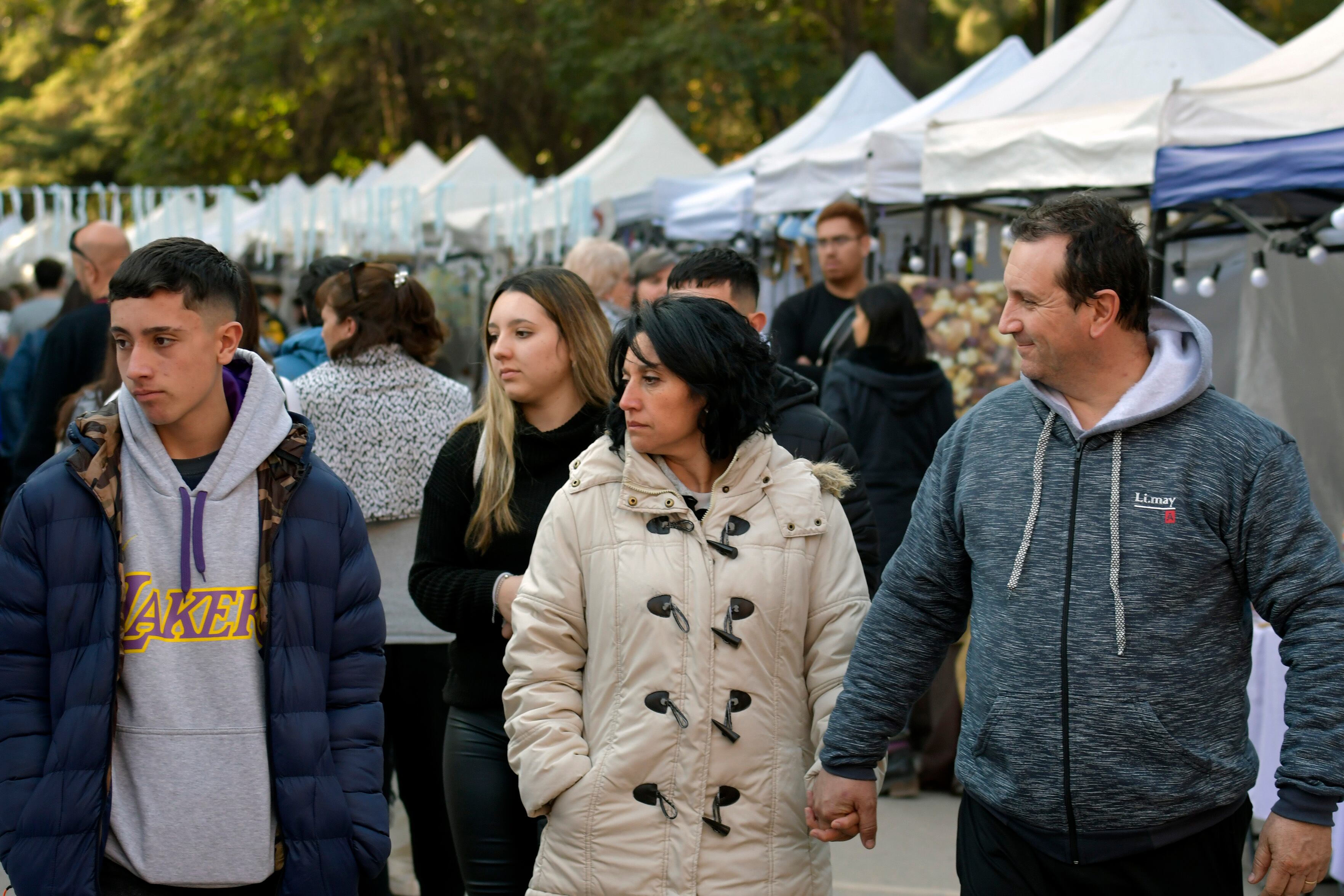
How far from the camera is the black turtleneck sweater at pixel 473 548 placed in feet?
10.3

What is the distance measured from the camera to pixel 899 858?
510 centimetres

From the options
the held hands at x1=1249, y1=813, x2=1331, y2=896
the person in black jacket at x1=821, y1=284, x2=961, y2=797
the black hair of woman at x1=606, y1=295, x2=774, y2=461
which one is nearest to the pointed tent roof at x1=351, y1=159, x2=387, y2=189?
the person in black jacket at x1=821, y1=284, x2=961, y2=797

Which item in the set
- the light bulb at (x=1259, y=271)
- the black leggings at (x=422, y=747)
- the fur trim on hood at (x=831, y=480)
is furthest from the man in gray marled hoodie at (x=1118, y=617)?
the light bulb at (x=1259, y=271)

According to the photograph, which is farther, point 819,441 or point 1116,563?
point 819,441

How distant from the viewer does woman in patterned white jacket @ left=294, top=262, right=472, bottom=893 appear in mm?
3867

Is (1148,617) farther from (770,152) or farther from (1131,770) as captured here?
(770,152)

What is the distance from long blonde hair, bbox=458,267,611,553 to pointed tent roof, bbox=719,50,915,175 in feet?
31.6

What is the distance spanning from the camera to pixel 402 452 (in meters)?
3.89

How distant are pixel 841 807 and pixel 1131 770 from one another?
1.75 feet

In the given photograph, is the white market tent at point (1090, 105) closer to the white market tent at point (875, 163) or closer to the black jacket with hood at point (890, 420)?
the white market tent at point (875, 163)

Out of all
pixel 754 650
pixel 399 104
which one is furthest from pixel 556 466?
pixel 399 104

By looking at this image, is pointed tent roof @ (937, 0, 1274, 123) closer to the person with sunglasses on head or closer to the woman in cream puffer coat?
the woman in cream puffer coat

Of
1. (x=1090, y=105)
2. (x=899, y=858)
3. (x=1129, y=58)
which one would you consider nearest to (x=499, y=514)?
(x=899, y=858)

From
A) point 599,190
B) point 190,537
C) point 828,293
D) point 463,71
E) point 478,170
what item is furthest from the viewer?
point 463,71
